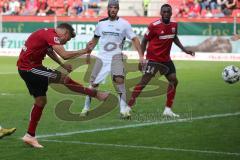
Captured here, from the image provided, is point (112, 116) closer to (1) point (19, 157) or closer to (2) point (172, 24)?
(2) point (172, 24)

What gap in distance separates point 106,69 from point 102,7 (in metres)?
25.3

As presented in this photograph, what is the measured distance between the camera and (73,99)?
1772cm

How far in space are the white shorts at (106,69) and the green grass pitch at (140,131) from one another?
805 millimetres

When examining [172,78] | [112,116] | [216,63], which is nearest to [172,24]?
[172,78]

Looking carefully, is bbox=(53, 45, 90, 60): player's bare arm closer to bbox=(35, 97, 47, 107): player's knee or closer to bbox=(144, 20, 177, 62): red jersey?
A: bbox=(35, 97, 47, 107): player's knee

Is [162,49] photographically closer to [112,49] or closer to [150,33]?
[150,33]

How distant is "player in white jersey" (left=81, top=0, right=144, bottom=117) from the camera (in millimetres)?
14195

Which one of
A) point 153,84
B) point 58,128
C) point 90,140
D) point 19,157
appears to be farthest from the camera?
point 153,84

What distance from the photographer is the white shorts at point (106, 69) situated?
565 inches

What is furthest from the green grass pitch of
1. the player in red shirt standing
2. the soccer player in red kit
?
the player in red shirt standing

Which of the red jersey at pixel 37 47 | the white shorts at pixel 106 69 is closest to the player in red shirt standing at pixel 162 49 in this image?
the white shorts at pixel 106 69

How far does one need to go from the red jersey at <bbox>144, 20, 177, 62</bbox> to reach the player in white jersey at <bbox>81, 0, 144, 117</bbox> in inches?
20.1

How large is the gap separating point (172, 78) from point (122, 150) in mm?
4566

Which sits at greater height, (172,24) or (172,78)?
(172,24)
